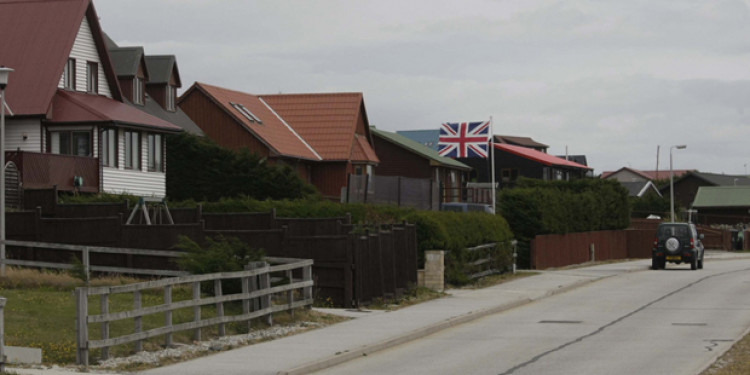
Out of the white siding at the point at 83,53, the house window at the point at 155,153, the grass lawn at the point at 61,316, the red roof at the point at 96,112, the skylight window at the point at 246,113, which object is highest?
the white siding at the point at 83,53

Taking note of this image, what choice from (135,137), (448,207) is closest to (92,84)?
(135,137)

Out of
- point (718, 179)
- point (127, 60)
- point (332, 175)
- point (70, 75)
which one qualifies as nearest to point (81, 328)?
point (70, 75)

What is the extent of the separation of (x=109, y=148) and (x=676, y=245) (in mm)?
24359

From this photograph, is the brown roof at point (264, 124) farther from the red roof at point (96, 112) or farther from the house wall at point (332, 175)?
the red roof at point (96, 112)

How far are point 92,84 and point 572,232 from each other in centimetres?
2386

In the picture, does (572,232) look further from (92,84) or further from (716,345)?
(716,345)

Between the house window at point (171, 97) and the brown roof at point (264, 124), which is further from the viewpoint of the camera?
the brown roof at point (264, 124)

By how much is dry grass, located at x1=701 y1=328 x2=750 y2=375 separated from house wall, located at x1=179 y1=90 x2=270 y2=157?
39.7 m

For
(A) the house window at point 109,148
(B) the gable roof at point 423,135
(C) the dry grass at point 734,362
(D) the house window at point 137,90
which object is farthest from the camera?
(B) the gable roof at point 423,135

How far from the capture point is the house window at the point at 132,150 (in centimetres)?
4334

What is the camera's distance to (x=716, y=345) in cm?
1861

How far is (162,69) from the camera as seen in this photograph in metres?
50.0

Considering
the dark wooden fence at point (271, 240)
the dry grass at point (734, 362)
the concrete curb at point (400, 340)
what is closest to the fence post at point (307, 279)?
the dark wooden fence at point (271, 240)

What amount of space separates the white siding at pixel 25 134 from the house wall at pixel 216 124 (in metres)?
16.2
